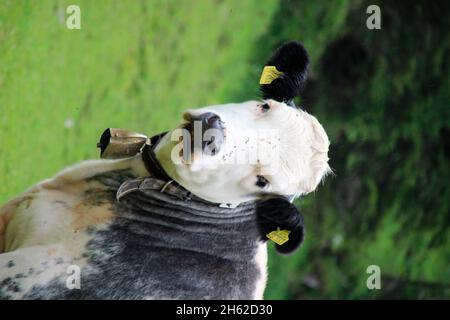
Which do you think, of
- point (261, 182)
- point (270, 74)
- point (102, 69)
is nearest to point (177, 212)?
point (261, 182)

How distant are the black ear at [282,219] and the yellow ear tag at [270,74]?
29.5 inches

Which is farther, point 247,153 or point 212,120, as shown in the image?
point 247,153

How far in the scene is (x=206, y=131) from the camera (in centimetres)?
315

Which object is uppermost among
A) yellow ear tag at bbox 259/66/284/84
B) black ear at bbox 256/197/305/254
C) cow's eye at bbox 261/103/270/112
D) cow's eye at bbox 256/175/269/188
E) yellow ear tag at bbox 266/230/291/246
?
yellow ear tag at bbox 259/66/284/84

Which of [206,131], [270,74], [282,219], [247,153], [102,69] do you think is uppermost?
[102,69]

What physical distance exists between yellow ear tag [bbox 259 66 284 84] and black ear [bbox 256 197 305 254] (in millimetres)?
750

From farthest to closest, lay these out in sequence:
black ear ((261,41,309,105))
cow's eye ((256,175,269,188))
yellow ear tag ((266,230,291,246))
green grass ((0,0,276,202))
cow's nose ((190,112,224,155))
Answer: green grass ((0,0,276,202)) → black ear ((261,41,309,105)) → yellow ear tag ((266,230,291,246)) → cow's eye ((256,175,269,188)) → cow's nose ((190,112,224,155))

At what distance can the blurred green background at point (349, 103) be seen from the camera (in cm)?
721

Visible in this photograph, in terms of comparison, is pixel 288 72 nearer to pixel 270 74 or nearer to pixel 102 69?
pixel 270 74

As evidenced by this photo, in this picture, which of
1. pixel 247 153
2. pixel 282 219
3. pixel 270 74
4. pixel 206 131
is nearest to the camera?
pixel 206 131

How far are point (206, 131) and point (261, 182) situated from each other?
540mm

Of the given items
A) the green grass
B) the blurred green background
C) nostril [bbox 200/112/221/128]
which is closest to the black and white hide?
nostril [bbox 200/112/221/128]

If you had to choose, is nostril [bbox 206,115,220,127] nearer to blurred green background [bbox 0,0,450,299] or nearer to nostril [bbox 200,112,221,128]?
nostril [bbox 200,112,221,128]

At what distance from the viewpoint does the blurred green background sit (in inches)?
284
